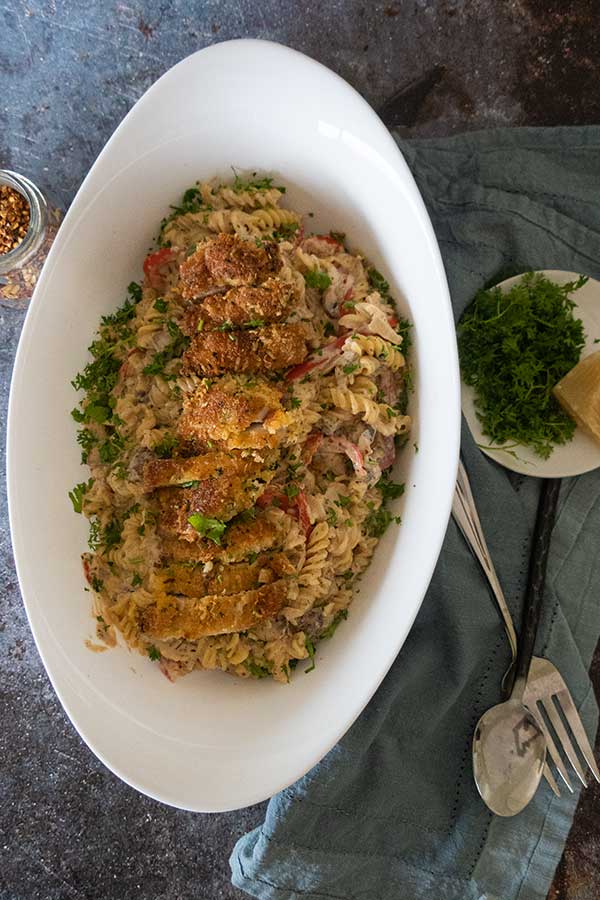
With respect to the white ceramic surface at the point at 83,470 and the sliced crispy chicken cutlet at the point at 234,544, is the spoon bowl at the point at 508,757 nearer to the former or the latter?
the white ceramic surface at the point at 83,470

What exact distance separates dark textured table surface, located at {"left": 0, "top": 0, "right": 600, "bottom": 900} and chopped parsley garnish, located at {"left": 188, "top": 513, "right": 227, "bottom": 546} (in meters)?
1.24

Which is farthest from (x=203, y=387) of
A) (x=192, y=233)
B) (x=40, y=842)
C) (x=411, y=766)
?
(x=40, y=842)

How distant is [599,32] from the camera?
3023mm

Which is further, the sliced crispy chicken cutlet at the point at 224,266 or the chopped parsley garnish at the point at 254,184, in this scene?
the chopped parsley garnish at the point at 254,184

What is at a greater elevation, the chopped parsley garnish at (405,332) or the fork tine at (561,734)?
the chopped parsley garnish at (405,332)

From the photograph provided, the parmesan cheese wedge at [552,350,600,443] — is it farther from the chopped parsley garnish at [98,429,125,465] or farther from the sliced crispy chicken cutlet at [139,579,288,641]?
the chopped parsley garnish at [98,429,125,465]

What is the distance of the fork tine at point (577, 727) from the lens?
2.89 meters

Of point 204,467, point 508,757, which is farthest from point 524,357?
point 508,757

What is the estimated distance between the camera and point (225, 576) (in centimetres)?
241

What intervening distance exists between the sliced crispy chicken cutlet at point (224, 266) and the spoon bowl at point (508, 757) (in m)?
2.01

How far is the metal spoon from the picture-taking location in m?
2.92

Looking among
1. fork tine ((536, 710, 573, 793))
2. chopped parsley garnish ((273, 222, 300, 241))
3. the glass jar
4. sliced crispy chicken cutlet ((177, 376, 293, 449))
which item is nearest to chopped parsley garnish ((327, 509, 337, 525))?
sliced crispy chicken cutlet ((177, 376, 293, 449))

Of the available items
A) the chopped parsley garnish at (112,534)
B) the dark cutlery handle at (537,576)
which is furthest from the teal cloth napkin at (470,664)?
the chopped parsley garnish at (112,534)

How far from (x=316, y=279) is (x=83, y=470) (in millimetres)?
1106
